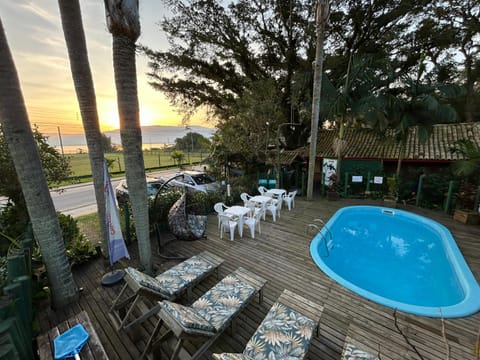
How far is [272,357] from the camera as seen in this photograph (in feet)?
7.22

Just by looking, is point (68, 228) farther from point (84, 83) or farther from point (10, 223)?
point (84, 83)

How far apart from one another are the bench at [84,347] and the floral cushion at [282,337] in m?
1.56

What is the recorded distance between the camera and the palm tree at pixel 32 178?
8.41 ft

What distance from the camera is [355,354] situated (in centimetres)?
223

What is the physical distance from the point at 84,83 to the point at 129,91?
0.97m

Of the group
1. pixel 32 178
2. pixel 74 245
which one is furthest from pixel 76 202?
pixel 32 178

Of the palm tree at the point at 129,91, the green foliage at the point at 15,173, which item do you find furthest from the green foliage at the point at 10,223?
the palm tree at the point at 129,91

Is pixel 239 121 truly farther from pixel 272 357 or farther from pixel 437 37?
pixel 437 37

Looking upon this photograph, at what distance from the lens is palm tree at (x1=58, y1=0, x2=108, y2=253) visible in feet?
10.9

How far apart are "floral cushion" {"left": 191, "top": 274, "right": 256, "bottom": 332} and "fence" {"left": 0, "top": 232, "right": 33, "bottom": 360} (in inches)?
69.7

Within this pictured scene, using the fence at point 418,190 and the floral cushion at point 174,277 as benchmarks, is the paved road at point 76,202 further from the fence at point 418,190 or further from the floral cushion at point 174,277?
the fence at point 418,190

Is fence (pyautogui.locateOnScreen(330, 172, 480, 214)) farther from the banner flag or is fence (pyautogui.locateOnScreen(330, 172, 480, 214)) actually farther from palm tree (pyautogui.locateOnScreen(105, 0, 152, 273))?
the banner flag

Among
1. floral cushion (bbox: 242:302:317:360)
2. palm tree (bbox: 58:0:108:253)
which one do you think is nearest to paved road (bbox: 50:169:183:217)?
palm tree (bbox: 58:0:108:253)

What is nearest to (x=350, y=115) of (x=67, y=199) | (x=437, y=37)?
(x=437, y=37)
